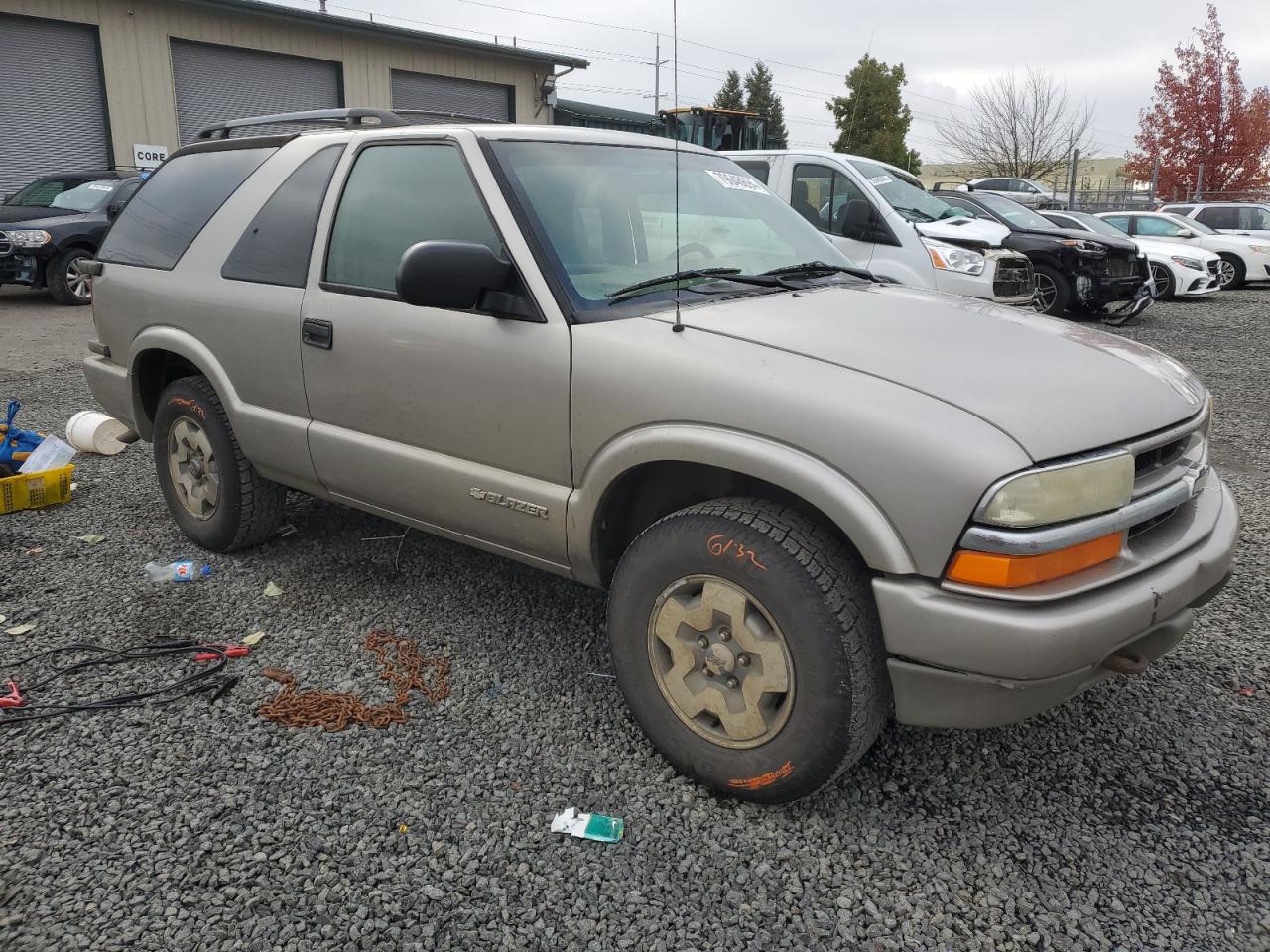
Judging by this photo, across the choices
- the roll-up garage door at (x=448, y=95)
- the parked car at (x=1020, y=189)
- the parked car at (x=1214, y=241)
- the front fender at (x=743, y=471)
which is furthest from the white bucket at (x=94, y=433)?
the parked car at (x=1020, y=189)

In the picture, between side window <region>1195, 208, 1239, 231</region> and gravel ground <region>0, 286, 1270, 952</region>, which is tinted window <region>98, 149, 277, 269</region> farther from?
side window <region>1195, 208, 1239, 231</region>

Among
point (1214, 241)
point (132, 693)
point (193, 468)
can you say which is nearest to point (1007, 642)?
point (132, 693)

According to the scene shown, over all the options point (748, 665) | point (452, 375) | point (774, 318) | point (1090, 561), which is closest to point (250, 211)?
point (452, 375)

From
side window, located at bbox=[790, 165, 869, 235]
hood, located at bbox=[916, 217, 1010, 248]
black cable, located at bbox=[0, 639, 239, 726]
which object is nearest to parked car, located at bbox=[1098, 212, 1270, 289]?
hood, located at bbox=[916, 217, 1010, 248]

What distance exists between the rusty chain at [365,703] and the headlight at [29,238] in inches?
470

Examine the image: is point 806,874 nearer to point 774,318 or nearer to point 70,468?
point 774,318

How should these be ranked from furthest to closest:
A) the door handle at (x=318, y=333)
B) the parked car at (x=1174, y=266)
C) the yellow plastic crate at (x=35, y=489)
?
the parked car at (x=1174, y=266) → the yellow plastic crate at (x=35, y=489) → the door handle at (x=318, y=333)

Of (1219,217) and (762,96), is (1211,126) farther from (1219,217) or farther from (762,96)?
(762,96)

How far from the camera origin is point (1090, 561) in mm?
2207

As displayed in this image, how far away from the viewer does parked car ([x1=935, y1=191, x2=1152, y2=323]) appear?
37.5 ft

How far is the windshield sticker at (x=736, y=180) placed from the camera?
144 inches

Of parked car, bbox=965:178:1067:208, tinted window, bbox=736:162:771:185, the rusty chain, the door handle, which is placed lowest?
the rusty chain

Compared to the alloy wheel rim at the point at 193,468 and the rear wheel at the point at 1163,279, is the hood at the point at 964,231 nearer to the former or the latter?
the rear wheel at the point at 1163,279

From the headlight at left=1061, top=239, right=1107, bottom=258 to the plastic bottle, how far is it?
35.0 feet
